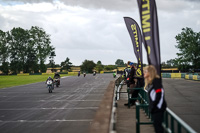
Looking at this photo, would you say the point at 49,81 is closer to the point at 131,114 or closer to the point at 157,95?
the point at 131,114

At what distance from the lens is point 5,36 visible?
9562 cm

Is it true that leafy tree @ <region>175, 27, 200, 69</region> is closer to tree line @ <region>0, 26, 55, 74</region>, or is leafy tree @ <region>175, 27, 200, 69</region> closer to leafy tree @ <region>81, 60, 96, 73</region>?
tree line @ <region>0, 26, 55, 74</region>

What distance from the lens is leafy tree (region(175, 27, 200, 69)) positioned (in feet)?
255

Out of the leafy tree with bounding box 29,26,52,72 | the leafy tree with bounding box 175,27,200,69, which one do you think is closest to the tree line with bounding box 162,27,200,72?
the leafy tree with bounding box 175,27,200,69

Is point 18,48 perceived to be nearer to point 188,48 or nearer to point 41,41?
point 41,41

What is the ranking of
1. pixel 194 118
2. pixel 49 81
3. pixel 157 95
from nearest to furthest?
pixel 157 95 < pixel 194 118 < pixel 49 81

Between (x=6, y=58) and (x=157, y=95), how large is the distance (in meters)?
100

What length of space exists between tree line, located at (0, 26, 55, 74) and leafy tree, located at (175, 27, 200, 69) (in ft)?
160

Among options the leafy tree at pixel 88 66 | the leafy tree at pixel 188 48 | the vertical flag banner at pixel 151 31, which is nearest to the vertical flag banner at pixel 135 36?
the vertical flag banner at pixel 151 31

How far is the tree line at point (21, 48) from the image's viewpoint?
93.1 metres

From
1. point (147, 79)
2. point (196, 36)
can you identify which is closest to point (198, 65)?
point (196, 36)

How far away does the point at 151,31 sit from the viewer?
6215mm

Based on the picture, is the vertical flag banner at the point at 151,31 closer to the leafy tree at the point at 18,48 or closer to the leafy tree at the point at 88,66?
the leafy tree at the point at 18,48

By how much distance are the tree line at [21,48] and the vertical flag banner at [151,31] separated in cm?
8758
